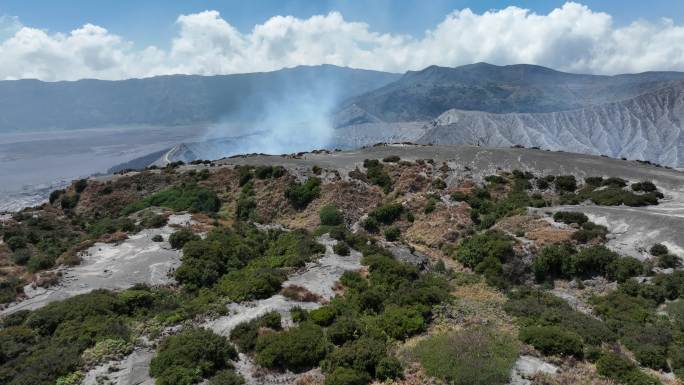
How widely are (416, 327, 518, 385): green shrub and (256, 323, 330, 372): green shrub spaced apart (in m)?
3.65

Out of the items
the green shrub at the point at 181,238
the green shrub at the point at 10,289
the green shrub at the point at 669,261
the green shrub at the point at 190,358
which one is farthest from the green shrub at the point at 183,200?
the green shrub at the point at 669,261

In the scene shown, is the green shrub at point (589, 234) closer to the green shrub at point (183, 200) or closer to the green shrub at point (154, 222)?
the green shrub at point (154, 222)

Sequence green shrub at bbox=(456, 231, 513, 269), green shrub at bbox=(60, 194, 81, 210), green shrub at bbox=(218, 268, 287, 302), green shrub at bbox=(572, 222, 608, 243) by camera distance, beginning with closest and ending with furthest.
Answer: green shrub at bbox=(218, 268, 287, 302) < green shrub at bbox=(456, 231, 513, 269) < green shrub at bbox=(572, 222, 608, 243) < green shrub at bbox=(60, 194, 81, 210)

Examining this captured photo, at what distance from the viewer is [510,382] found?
13.4 meters

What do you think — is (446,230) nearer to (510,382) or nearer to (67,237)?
(510,382)

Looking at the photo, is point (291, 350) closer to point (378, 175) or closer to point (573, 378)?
point (573, 378)

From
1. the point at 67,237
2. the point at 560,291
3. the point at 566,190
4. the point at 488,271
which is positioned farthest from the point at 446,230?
the point at 67,237

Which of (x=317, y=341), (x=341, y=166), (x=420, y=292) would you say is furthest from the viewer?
(x=341, y=166)

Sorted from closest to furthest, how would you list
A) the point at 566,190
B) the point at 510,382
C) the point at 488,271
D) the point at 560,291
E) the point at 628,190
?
the point at 510,382 < the point at 560,291 < the point at 488,271 < the point at 628,190 < the point at 566,190

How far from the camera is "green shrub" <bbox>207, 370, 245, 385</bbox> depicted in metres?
13.7

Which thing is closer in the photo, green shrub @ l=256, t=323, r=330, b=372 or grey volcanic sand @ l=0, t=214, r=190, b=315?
green shrub @ l=256, t=323, r=330, b=372

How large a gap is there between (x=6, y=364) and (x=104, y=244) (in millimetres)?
17135

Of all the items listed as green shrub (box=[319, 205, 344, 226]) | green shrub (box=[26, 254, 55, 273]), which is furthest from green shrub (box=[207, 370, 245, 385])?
green shrub (box=[319, 205, 344, 226])

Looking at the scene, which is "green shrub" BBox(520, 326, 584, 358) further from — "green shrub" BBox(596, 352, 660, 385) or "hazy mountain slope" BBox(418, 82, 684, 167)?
"hazy mountain slope" BBox(418, 82, 684, 167)
